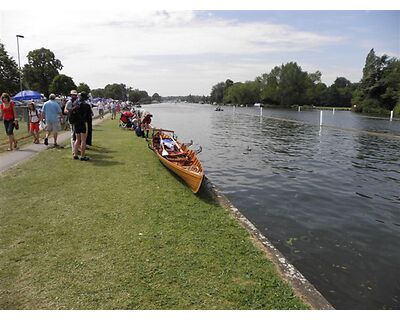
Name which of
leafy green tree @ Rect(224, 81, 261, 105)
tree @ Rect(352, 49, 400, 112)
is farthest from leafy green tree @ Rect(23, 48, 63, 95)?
leafy green tree @ Rect(224, 81, 261, 105)

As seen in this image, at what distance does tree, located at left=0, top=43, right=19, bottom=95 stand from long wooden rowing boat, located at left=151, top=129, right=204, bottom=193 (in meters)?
57.6

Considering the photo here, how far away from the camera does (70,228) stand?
5.93 metres

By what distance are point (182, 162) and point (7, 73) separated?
64762 millimetres

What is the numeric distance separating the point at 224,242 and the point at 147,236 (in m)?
1.41

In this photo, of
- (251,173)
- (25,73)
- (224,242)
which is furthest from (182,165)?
(25,73)

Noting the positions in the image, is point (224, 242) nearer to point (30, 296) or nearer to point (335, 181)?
point (30, 296)

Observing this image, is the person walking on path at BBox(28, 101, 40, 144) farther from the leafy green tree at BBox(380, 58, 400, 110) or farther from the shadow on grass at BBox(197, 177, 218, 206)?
the leafy green tree at BBox(380, 58, 400, 110)

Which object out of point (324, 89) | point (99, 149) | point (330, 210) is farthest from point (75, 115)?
point (324, 89)

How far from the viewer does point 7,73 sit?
62156 mm

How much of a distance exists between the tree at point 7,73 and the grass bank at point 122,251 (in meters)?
61.3

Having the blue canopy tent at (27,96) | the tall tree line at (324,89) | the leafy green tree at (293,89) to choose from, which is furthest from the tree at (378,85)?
the blue canopy tent at (27,96)

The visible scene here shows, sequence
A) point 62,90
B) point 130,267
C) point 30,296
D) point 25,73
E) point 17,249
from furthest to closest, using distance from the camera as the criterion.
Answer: point 62,90 < point 25,73 < point 17,249 < point 130,267 < point 30,296

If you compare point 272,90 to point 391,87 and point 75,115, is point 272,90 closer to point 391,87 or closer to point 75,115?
point 391,87

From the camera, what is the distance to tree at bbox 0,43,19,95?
6010 cm
